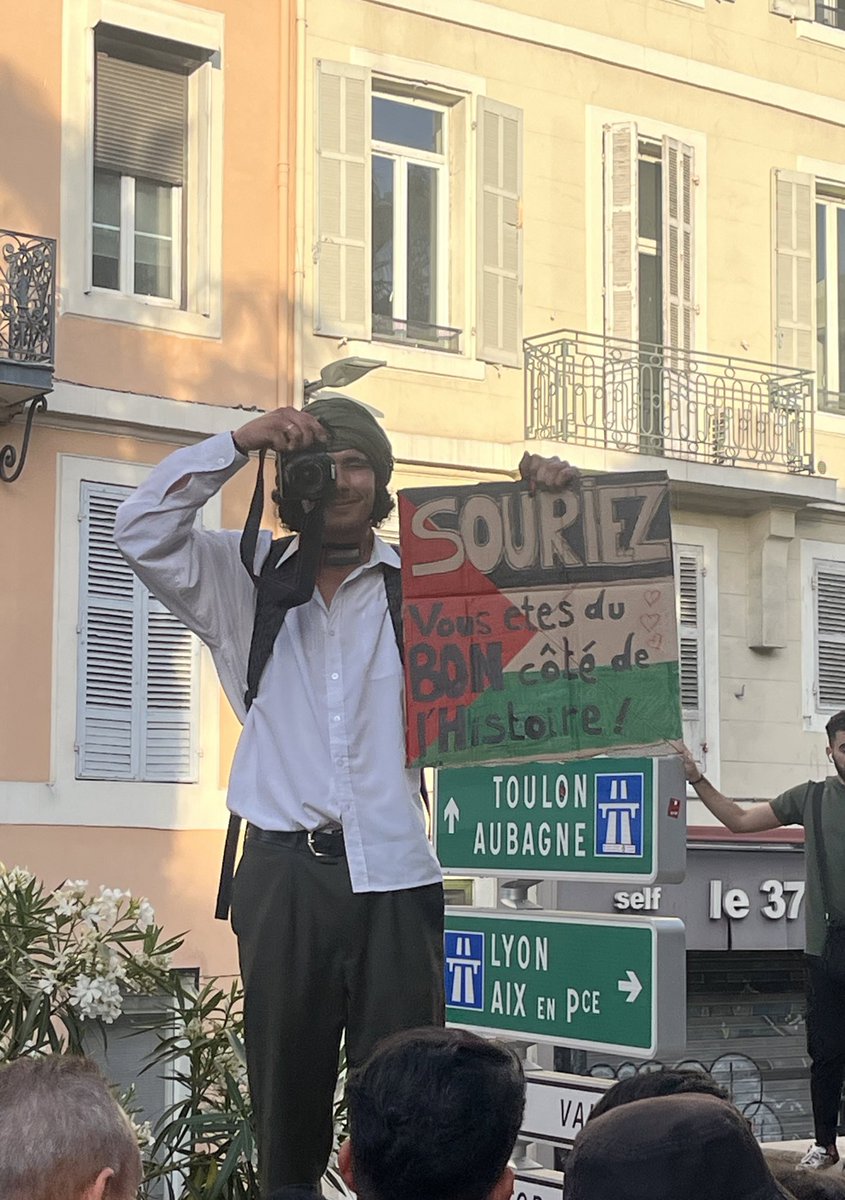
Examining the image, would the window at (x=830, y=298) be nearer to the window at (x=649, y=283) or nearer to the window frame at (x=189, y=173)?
the window at (x=649, y=283)

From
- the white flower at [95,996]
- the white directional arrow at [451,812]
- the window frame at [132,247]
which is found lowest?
the white flower at [95,996]

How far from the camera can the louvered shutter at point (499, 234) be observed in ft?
47.3

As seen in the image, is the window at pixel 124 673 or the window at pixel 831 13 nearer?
the window at pixel 124 673

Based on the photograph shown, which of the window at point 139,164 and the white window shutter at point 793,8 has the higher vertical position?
the white window shutter at point 793,8

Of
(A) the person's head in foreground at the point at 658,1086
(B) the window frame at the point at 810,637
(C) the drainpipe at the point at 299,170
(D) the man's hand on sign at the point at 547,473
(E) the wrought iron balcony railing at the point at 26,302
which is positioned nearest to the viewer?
(A) the person's head in foreground at the point at 658,1086

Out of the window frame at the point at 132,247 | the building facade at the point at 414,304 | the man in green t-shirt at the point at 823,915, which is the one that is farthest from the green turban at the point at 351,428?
the window frame at the point at 132,247

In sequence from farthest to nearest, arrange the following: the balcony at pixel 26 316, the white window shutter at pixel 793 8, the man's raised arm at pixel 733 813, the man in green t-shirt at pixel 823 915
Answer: the white window shutter at pixel 793 8 < the balcony at pixel 26 316 < the man in green t-shirt at pixel 823 915 < the man's raised arm at pixel 733 813

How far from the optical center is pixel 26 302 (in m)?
12.2

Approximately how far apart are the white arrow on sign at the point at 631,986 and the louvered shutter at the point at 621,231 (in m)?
11.1

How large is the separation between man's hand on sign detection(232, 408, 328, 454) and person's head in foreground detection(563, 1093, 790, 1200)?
61.4 inches

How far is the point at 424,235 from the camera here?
14617 millimetres

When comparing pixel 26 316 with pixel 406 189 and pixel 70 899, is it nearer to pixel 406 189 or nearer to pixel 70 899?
pixel 406 189

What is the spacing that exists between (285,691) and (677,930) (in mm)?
1282

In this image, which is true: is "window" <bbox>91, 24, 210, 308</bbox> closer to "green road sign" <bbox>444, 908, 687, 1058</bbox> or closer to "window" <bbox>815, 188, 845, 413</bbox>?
"window" <bbox>815, 188, 845, 413</bbox>
